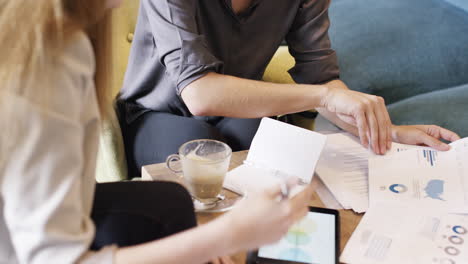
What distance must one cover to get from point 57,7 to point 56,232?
229 millimetres

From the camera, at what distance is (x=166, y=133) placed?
44.2 inches

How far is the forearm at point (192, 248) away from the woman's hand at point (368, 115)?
533 millimetres

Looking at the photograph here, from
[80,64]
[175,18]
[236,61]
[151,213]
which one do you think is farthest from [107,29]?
[236,61]

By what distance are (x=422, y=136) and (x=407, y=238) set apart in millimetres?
356

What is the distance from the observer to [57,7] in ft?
1.56

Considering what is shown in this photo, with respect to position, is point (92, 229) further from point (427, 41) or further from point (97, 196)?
point (427, 41)

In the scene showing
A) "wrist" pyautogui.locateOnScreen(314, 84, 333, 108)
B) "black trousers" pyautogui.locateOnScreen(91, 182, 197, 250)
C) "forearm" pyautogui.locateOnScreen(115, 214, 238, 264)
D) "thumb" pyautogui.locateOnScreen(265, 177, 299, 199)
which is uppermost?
"thumb" pyautogui.locateOnScreen(265, 177, 299, 199)

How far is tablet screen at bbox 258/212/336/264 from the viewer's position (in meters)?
0.69

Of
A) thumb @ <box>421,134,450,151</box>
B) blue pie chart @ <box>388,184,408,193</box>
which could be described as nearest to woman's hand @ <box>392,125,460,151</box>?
thumb @ <box>421,134,450,151</box>

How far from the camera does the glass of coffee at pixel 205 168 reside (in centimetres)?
77

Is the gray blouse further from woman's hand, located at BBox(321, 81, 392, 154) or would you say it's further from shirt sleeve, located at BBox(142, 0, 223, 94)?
woman's hand, located at BBox(321, 81, 392, 154)

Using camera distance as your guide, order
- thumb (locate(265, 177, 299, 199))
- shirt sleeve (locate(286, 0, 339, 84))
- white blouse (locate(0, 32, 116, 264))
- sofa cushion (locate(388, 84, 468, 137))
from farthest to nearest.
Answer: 1. sofa cushion (locate(388, 84, 468, 137))
2. shirt sleeve (locate(286, 0, 339, 84))
3. thumb (locate(265, 177, 299, 199))
4. white blouse (locate(0, 32, 116, 264))

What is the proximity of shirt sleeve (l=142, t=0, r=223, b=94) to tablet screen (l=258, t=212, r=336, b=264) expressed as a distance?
15.5 inches

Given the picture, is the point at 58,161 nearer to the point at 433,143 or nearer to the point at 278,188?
the point at 278,188
